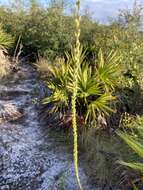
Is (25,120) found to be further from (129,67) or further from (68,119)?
(129,67)

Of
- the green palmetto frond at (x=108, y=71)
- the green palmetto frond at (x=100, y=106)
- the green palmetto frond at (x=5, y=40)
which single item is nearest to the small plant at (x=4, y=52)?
the green palmetto frond at (x=5, y=40)

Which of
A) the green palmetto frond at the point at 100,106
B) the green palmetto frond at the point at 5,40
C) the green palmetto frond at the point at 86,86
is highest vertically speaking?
the green palmetto frond at the point at 5,40

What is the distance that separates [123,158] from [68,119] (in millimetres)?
2487

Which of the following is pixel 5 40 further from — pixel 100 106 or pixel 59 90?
pixel 100 106

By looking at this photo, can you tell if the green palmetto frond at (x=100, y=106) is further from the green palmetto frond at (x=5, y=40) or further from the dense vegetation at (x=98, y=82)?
the green palmetto frond at (x=5, y=40)

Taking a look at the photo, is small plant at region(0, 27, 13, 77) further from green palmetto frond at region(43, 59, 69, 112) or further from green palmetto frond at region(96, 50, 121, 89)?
green palmetto frond at region(96, 50, 121, 89)

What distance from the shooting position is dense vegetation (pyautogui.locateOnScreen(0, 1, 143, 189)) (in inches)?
262

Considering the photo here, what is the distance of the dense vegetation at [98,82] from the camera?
664 cm

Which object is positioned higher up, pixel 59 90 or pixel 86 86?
pixel 86 86

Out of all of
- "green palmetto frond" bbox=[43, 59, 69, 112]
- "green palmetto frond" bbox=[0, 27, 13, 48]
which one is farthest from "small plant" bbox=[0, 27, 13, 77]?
"green palmetto frond" bbox=[43, 59, 69, 112]

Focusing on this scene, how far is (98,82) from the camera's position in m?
9.50

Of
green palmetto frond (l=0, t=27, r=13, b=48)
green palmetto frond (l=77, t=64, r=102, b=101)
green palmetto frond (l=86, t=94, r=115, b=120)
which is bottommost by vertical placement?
green palmetto frond (l=86, t=94, r=115, b=120)

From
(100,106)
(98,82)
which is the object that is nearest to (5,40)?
(98,82)

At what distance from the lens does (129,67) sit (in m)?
10.5
